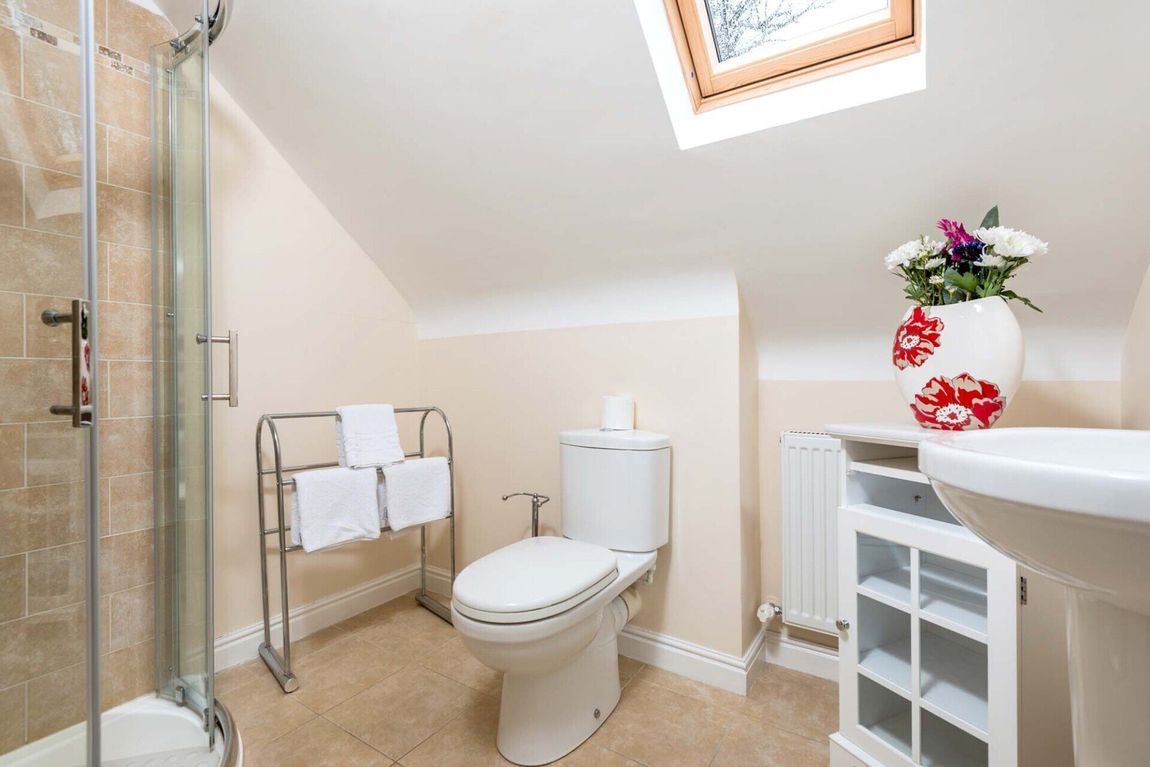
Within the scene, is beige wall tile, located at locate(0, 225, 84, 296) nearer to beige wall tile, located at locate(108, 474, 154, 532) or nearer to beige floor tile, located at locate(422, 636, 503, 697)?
beige wall tile, located at locate(108, 474, 154, 532)

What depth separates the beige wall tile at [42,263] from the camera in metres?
0.84

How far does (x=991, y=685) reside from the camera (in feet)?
2.95

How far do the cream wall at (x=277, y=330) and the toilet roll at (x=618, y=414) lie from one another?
42.1 inches

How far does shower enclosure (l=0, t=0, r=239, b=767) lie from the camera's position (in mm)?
850

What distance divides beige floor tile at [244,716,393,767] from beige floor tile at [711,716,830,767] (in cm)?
87

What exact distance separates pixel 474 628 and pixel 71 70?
1.30 m

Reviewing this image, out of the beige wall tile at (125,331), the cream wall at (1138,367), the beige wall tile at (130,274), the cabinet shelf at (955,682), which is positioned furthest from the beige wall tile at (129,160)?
the cream wall at (1138,367)

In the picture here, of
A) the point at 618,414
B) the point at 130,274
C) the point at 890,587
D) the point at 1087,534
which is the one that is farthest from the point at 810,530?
the point at 130,274

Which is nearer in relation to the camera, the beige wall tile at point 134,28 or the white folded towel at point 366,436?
the beige wall tile at point 134,28

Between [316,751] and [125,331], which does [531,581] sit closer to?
[316,751]

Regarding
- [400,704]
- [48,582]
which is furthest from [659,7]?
[400,704]

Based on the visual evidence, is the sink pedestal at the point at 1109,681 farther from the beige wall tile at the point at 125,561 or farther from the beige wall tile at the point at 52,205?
the beige wall tile at the point at 125,561

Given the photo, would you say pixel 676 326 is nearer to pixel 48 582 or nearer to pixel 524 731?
pixel 524 731

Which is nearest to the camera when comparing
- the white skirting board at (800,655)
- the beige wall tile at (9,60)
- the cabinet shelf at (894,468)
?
the beige wall tile at (9,60)
